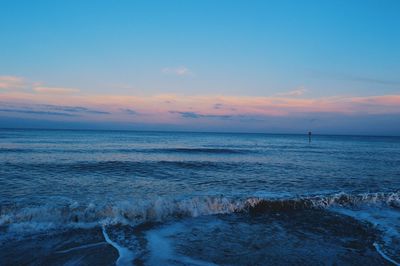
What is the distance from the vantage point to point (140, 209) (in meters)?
9.56

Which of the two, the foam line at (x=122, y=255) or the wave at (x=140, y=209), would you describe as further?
the wave at (x=140, y=209)

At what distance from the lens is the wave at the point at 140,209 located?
8596 millimetres

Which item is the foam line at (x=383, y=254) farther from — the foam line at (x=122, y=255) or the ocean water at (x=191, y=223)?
the foam line at (x=122, y=255)

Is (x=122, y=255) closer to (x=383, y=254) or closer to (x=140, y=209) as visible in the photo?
(x=140, y=209)

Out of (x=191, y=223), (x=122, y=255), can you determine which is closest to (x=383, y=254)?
(x=191, y=223)

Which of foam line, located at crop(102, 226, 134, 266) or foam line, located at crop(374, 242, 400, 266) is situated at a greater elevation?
foam line, located at crop(374, 242, 400, 266)

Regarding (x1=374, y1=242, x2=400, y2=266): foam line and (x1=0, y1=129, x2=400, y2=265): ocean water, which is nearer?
(x1=374, y1=242, x2=400, y2=266): foam line

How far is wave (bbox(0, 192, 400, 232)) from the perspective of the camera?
8596 millimetres

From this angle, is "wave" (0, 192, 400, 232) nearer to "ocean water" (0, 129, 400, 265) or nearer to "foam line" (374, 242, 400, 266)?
"ocean water" (0, 129, 400, 265)

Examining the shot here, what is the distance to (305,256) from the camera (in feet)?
21.3

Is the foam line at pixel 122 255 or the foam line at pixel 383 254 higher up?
the foam line at pixel 383 254

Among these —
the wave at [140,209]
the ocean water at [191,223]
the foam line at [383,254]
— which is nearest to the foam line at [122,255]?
the ocean water at [191,223]

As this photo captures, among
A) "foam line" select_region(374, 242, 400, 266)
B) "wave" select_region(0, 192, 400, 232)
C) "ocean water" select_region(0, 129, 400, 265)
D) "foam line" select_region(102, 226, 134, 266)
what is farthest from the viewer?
"wave" select_region(0, 192, 400, 232)

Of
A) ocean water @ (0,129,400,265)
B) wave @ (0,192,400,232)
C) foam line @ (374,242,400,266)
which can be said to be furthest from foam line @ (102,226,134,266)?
foam line @ (374,242,400,266)
